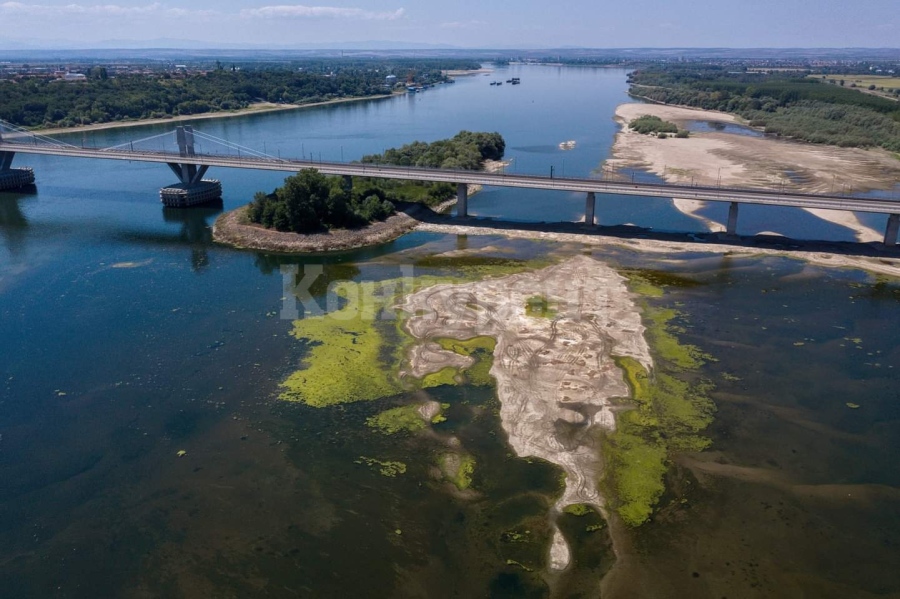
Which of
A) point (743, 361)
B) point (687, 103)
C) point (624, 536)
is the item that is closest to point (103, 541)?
point (624, 536)

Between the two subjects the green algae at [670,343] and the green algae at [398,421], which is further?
the green algae at [670,343]

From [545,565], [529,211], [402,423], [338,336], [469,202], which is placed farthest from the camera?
[469,202]

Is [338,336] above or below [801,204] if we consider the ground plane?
below

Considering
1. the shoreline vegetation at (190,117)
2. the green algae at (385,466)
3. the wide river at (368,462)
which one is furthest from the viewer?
the shoreline vegetation at (190,117)

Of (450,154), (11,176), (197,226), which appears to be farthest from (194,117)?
(197,226)

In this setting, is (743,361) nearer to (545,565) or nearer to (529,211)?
(545,565)

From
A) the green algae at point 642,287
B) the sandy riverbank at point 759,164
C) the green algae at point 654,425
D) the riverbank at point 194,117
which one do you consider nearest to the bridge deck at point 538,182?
the sandy riverbank at point 759,164

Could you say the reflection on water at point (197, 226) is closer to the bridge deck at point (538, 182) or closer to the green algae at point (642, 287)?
the bridge deck at point (538, 182)
